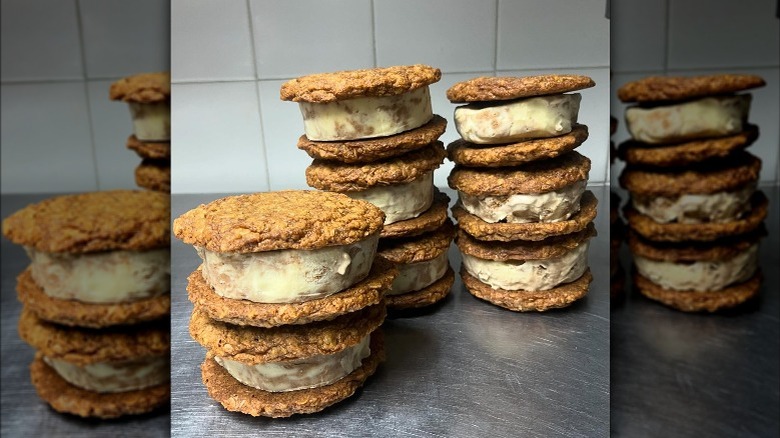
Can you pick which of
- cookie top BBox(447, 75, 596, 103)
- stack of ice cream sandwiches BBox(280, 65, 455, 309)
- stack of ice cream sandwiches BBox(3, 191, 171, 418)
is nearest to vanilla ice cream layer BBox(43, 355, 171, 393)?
stack of ice cream sandwiches BBox(3, 191, 171, 418)

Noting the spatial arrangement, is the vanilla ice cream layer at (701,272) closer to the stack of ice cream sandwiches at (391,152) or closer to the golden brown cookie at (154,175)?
the stack of ice cream sandwiches at (391,152)

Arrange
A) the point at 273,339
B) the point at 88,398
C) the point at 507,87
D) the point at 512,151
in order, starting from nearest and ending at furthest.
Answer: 1. the point at 88,398
2. the point at 273,339
3. the point at 507,87
4. the point at 512,151

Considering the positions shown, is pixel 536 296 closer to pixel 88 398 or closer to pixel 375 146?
pixel 375 146

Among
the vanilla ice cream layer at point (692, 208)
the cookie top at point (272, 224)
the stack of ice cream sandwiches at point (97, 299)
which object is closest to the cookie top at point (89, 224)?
the stack of ice cream sandwiches at point (97, 299)

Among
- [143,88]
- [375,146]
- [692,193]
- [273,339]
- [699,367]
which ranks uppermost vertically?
[143,88]

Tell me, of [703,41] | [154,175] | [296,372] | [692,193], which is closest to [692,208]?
[692,193]

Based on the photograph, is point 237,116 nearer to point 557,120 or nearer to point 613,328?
point 557,120

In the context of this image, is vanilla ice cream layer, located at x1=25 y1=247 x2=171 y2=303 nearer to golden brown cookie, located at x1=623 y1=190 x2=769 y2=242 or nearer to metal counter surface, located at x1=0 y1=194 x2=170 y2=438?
metal counter surface, located at x1=0 y1=194 x2=170 y2=438
